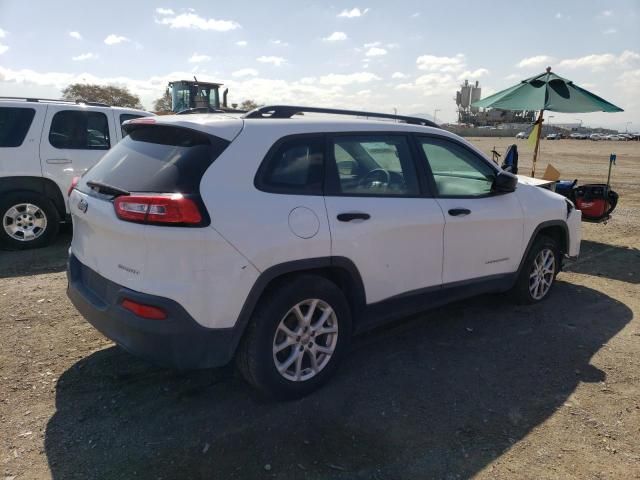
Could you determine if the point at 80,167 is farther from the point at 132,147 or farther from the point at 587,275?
the point at 587,275

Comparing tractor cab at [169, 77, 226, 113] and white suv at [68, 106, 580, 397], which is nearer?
white suv at [68, 106, 580, 397]

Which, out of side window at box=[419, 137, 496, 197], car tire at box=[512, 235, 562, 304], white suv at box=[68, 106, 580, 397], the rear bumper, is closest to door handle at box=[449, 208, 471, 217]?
white suv at box=[68, 106, 580, 397]

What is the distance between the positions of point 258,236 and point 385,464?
1386mm

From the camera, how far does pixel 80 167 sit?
21.8 feet

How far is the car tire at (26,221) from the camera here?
6.23m

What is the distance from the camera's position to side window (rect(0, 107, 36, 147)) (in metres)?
6.19

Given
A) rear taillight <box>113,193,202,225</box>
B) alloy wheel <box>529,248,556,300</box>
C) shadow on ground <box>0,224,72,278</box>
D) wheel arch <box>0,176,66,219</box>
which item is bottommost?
shadow on ground <box>0,224,72,278</box>

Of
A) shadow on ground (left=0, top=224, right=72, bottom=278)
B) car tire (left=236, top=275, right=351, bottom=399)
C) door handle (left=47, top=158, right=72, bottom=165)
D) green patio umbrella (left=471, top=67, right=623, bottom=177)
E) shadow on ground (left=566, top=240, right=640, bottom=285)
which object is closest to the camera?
car tire (left=236, top=275, right=351, bottom=399)

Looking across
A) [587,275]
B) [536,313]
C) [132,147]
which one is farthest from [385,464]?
[587,275]

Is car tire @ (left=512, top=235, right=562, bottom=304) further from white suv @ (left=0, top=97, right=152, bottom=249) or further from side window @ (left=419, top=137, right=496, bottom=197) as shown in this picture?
white suv @ (left=0, top=97, right=152, bottom=249)

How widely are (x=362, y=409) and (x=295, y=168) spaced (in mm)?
1546

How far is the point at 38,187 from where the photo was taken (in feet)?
20.9

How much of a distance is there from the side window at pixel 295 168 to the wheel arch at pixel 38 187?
4.75m

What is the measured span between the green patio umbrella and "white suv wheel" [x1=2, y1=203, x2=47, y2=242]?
7.51 m
